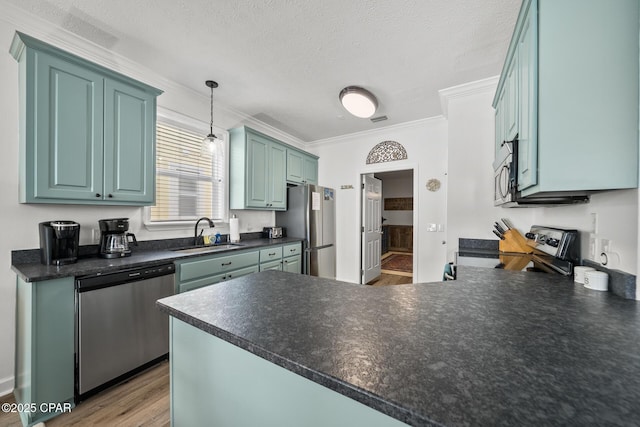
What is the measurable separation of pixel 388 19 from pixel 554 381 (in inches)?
85.6

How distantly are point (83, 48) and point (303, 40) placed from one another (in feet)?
5.94

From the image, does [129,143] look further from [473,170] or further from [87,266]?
[473,170]

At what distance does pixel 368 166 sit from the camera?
4.16 metres

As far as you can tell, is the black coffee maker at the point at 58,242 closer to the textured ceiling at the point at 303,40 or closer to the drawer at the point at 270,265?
the textured ceiling at the point at 303,40

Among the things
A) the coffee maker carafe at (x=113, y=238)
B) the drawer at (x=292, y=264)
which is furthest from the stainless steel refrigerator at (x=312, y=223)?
the coffee maker carafe at (x=113, y=238)

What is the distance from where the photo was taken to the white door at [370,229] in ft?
14.1

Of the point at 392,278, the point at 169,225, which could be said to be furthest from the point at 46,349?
the point at 392,278

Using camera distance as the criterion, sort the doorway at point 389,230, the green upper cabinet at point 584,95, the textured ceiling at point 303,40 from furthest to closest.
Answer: the doorway at point 389,230, the textured ceiling at point 303,40, the green upper cabinet at point 584,95

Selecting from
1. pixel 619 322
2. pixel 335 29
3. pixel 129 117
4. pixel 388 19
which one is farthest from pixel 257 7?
pixel 619 322

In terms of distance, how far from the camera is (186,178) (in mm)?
2887

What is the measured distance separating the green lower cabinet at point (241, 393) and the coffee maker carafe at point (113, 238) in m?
1.47

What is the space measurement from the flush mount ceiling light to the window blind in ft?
5.20

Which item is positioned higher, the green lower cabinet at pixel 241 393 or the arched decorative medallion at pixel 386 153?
the arched decorative medallion at pixel 386 153

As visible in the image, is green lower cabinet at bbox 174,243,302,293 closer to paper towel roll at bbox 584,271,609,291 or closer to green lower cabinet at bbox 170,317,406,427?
green lower cabinet at bbox 170,317,406,427
